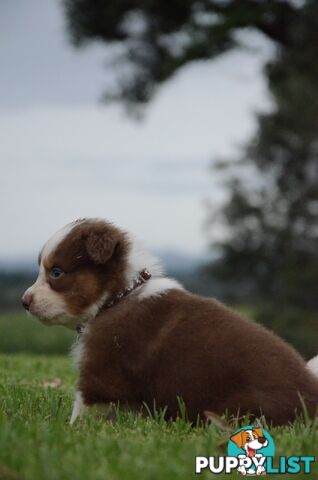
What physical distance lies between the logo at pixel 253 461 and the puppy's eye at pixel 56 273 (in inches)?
67.7

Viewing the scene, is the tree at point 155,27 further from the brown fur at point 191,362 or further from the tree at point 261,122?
the brown fur at point 191,362

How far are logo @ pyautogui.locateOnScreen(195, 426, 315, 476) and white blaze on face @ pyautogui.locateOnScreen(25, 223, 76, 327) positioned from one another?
5.43ft

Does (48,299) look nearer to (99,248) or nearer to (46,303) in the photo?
(46,303)

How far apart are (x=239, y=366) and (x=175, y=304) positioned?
0.62m

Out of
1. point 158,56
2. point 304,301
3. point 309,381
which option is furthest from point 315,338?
point 309,381

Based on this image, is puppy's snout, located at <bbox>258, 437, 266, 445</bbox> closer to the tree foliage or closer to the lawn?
the lawn

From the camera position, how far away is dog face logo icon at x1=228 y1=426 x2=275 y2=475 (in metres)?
3.85

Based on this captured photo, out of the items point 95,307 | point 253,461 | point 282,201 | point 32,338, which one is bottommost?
point 253,461

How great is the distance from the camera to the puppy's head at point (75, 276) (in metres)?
5.30

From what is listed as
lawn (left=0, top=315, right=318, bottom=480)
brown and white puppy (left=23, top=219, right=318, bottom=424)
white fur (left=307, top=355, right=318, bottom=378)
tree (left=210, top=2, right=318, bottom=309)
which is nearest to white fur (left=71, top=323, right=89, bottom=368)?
brown and white puppy (left=23, top=219, right=318, bottom=424)

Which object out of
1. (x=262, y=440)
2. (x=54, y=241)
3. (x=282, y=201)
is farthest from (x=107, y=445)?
(x=282, y=201)

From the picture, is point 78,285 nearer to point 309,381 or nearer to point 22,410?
point 22,410

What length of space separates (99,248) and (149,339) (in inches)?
26.8

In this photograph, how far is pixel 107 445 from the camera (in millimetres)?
3938
